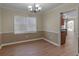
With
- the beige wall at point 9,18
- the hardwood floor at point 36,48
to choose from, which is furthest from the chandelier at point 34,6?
the hardwood floor at point 36,48

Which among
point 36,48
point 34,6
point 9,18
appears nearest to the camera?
point 34,6

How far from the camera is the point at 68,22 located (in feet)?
4.70

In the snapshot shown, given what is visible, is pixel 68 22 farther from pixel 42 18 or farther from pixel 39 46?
pixel 39 46

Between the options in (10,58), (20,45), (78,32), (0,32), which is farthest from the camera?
(0,32)

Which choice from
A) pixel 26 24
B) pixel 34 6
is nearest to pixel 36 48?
pixel 26 24

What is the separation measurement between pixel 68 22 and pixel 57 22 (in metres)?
0.28

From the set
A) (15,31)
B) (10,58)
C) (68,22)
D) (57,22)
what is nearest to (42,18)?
(57,22)

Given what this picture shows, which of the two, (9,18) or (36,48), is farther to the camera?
(9,18)

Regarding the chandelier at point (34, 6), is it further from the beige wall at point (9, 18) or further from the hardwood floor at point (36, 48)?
the hardwood floor at point (36, 48)

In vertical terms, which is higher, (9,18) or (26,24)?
(9,18)

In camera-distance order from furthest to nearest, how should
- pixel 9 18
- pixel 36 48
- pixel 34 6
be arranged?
pixel 9 18 → pixel 36 48 → pixel 34 6

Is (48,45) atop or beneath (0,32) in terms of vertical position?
beneath

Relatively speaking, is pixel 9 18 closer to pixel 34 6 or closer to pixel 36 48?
pixel 34 6

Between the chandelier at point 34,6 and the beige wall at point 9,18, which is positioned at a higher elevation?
the chandelier at point 34,6
